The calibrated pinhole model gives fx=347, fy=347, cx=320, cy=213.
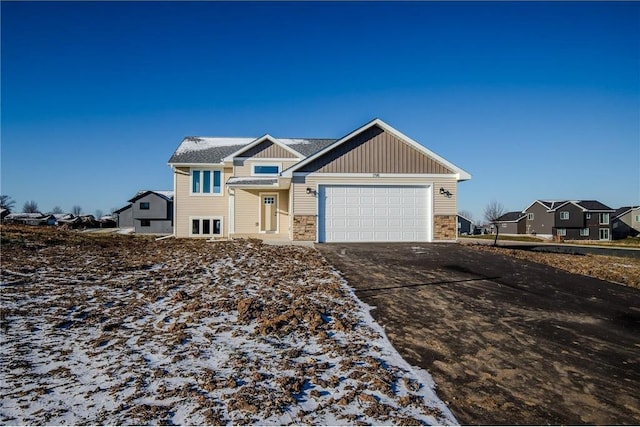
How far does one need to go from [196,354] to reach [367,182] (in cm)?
1140

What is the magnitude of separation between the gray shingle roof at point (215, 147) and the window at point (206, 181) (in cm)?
69

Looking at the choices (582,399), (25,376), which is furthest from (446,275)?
(25,376)

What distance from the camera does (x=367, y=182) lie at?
14625mm

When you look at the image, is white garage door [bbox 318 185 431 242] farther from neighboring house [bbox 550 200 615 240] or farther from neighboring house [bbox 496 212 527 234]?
neighboring house [bbox 496 212 527 234]

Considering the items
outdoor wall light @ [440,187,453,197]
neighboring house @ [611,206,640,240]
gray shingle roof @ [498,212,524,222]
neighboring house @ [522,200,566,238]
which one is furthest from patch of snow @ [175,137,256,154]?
neighboring house @ [611,206,640,240]

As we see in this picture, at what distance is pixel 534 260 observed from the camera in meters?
10.8

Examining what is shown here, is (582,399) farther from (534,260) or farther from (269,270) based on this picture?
(534,260)

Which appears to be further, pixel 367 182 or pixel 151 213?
pixel 151 213

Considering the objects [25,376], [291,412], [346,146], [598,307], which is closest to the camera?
[291,412]

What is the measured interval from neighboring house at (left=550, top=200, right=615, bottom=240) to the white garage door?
1745 inches

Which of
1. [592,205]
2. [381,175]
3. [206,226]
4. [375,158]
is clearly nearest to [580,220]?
[592,205]

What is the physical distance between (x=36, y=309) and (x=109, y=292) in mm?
1131

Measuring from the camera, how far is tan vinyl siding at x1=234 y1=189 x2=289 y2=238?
1945cm

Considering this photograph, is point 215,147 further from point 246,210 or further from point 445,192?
point 445,192
